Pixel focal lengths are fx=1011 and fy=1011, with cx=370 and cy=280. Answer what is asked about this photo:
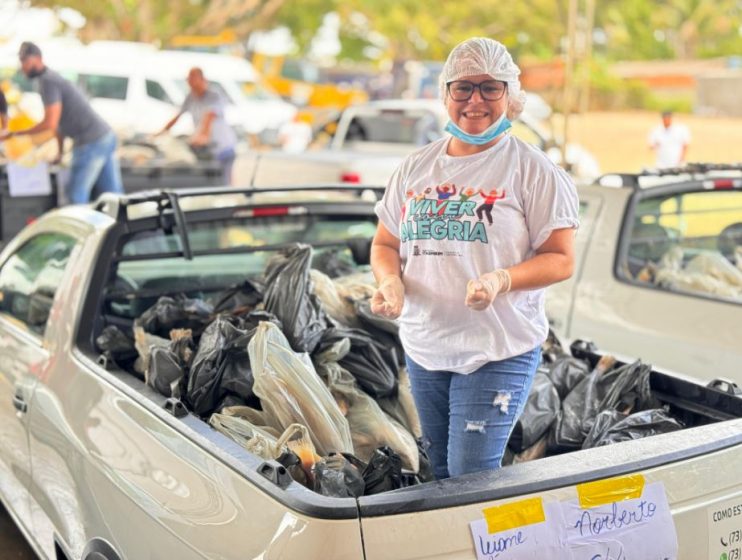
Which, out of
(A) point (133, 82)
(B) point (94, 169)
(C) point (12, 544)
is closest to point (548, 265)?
(C) point (12, 544)

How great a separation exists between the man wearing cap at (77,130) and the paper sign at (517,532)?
23.7 feet

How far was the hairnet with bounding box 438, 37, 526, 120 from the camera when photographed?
2.80 meters

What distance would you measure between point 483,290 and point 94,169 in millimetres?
7309

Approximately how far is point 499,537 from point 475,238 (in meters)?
0.82

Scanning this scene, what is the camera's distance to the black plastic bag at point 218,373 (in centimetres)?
343

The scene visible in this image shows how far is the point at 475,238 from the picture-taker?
277cm

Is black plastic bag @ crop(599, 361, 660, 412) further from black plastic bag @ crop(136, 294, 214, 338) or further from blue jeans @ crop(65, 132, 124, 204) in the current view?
blue jeans @ crop(65, 132, 124, 204)

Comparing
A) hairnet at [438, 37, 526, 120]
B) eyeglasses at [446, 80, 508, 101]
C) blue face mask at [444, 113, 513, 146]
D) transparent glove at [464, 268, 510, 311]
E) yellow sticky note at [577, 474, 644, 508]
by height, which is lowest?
yellow sticky note at [577, 474, 644, 508]

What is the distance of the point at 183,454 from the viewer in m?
2.75

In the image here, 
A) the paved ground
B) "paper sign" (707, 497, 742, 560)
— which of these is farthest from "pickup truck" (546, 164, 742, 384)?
the paved ground

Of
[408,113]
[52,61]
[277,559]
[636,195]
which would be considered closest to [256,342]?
[277,559]

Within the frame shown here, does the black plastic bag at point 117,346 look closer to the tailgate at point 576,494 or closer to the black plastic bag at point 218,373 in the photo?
the black plastic bag at point 218,373

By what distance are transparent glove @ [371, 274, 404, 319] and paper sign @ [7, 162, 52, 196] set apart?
5.98 meters

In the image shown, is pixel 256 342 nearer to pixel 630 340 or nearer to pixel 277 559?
pixel 277 559
